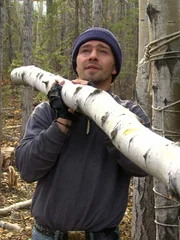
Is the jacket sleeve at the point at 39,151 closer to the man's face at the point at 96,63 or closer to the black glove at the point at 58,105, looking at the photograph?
the black glove at the point at 58,105

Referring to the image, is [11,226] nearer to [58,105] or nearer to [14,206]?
[14,206]

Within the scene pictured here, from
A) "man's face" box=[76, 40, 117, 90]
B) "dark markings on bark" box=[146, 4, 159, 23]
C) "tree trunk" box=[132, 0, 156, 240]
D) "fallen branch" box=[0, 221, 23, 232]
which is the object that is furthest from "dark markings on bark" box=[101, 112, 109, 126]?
"fallen branch" box=[0, 221, 23, 232]

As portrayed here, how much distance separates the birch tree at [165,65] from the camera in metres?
2.79

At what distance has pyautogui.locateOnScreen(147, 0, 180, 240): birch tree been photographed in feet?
9.14

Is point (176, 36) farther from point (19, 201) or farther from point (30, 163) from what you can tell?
point (19, 201)

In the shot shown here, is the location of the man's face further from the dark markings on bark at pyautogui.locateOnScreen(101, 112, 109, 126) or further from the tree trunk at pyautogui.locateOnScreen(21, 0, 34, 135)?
the tree trunk at pyautogui.locateOnScreen(21, 0, 34, 135)

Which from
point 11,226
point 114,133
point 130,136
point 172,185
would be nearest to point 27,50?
point 11,226

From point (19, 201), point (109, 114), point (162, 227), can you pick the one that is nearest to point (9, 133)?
point (19, 201)

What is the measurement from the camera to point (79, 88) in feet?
7.14

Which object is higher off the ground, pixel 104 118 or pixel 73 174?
pixel 104 118

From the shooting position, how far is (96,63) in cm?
247

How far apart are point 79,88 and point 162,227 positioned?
1528 mm

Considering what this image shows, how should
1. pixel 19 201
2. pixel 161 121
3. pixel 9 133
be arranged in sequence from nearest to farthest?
pixel 161 121, pixel 19 201, pixel 9 133

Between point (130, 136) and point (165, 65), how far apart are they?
144 cm
